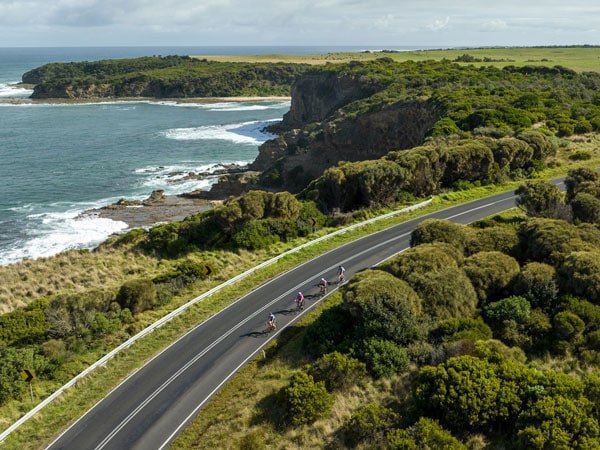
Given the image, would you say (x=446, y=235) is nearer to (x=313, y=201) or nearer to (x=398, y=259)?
(x=398, y=259)

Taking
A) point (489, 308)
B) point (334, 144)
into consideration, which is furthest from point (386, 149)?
point (489, 308)

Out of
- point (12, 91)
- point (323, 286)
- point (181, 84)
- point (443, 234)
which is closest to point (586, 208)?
point (443, 234)

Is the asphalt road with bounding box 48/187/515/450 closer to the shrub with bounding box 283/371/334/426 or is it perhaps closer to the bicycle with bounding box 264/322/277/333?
the bicycle with bounding box 264/322/277/333

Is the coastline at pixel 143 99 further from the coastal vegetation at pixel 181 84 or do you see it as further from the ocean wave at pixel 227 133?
the ocean wave at pixel 227 133

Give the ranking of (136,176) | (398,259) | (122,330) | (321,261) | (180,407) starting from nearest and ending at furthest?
(180,407) < (398,259) < (122,330) < (321,261) < (136,176)

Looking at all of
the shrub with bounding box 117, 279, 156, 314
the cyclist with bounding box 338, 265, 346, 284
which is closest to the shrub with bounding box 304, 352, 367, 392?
the cyclist with bounding box 338, 265, 346, 284

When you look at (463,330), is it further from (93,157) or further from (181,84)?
(181,84)
